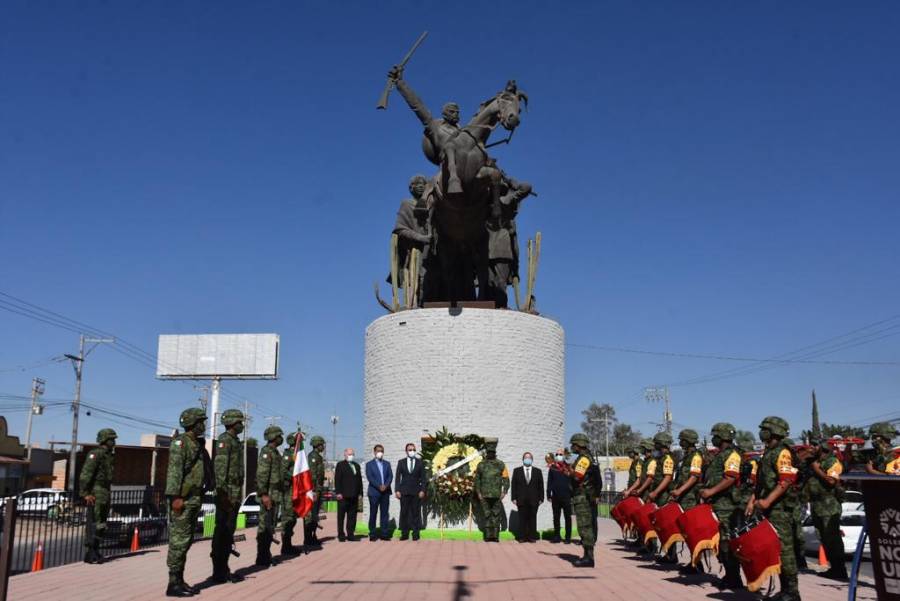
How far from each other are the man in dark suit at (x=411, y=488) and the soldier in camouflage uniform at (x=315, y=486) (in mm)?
1429

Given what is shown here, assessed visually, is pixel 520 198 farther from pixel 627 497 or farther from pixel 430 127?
pixel 627 497

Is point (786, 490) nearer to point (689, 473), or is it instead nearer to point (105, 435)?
point (689, 473)

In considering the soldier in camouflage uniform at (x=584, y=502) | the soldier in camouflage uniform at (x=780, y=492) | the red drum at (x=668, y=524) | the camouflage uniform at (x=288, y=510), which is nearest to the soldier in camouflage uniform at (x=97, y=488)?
the camouflage uniform at (x=288, y=510)

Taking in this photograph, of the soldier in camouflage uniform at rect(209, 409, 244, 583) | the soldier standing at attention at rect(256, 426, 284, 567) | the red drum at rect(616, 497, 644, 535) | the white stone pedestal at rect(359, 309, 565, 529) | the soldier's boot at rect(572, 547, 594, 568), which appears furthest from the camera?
the white stone pedestal at rect(359, 309, 565, 529)

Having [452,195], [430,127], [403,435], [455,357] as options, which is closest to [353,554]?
[403,435]

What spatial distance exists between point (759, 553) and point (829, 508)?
127 inches

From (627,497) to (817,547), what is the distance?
5.06 meters

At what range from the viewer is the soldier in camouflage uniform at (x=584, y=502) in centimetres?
1030

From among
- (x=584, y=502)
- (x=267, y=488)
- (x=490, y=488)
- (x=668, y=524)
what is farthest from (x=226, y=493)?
(x=490, y=488)

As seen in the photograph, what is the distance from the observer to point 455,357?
1510 centimetres

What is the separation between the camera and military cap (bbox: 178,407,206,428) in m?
Result: 8.69

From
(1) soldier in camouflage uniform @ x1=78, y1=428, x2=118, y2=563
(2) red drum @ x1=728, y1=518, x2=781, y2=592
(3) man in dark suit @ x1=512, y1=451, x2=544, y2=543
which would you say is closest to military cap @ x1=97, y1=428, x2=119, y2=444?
(1) soldier in camouflage uniform @ x1=78, y1=428, x2=118, y2=563

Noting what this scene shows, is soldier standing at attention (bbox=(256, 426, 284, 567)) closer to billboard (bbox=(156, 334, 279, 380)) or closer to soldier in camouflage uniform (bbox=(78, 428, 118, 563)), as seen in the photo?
soldier in camouflage uniform (bbox=(78, 428, 118, 563))

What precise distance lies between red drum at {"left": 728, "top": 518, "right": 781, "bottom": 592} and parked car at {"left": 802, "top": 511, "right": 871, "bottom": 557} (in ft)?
18.3
